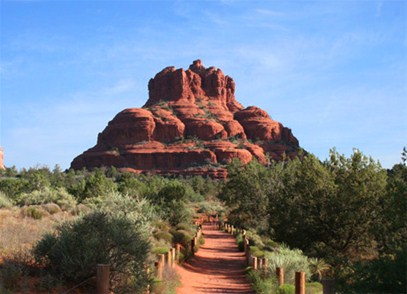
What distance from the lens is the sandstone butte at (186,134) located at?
129125 mm

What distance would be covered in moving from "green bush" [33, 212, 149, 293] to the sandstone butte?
355 ft

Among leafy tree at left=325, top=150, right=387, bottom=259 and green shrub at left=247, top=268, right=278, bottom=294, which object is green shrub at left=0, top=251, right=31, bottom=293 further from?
leafy tree at left=325, top=150, right=387, bottom=259

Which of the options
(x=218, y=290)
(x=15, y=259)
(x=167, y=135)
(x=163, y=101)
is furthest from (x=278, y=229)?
(x=163, y=101)

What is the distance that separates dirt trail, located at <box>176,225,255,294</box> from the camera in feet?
52.1

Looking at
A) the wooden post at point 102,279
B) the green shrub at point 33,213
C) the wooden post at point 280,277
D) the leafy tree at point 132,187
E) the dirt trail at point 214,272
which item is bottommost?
the dirt trail at point 214,272

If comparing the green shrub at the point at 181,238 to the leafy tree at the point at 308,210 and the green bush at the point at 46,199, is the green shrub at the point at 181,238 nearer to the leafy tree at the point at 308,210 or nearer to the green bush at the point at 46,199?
the leafy tree at the point at 308,210

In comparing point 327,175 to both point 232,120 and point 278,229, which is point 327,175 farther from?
point 232,120

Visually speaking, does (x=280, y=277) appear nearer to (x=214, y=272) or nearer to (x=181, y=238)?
(x=214, y=272)

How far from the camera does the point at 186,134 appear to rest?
14312 cm

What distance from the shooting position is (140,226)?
13.1 meters

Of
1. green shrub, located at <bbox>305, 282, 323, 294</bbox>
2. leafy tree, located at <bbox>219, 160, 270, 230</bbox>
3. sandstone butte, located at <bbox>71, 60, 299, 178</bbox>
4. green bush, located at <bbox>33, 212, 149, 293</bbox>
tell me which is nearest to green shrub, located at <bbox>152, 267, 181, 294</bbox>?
green bush, located at <bbox>33, 212, 149, 293</bbox>

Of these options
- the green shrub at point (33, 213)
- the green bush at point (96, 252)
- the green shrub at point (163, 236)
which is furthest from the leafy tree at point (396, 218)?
the green shrub at point (33, 213)

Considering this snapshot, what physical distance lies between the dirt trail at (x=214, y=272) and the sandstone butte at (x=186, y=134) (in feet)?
309

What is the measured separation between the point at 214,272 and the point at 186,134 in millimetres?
123764
